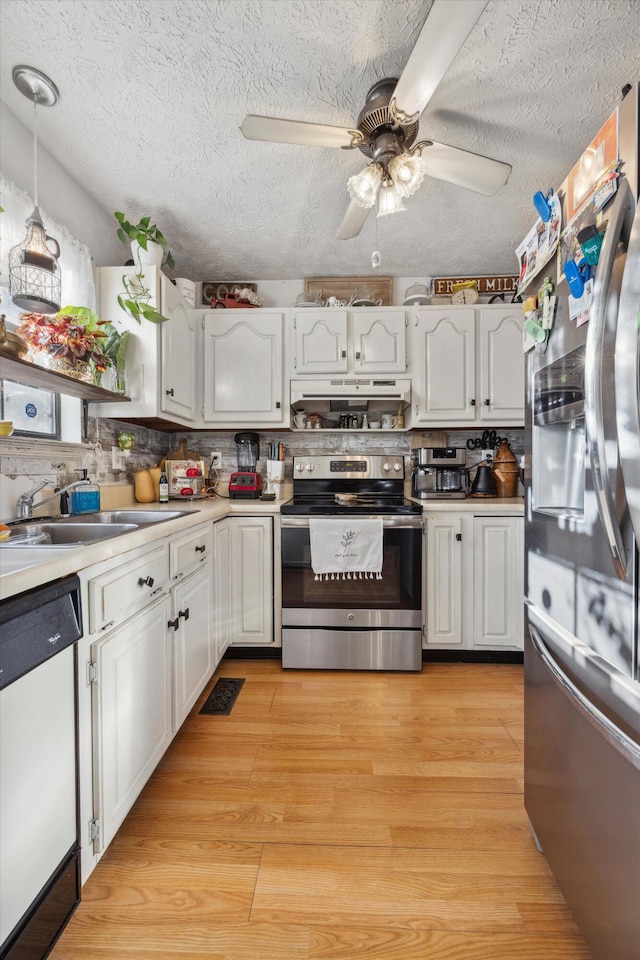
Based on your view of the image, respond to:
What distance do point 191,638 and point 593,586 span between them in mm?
1476

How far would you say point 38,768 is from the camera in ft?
2.79

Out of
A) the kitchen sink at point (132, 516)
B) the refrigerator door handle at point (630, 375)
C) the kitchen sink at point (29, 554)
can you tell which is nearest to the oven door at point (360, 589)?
the kitchen sink at point (132, 516)

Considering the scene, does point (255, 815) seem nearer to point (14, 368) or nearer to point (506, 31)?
point (14, 368)

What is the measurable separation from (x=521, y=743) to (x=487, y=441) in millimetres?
1845

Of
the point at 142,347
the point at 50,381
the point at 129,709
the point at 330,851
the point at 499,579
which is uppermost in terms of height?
the point at 142,347

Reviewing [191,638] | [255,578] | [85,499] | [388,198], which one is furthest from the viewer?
[255,578]

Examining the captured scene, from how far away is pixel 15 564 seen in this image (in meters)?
0.92

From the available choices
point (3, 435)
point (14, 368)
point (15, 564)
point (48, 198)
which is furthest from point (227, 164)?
point (15, 564)

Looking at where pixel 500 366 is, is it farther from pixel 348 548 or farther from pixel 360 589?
pixel 360 589

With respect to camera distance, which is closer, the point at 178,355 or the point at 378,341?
the point at 178,355

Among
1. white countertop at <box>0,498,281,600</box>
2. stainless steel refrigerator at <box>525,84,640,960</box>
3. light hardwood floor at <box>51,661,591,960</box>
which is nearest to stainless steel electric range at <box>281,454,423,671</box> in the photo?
light hardwood floor at <box>51,661,591,960</box>

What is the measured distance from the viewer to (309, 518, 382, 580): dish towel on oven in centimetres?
227

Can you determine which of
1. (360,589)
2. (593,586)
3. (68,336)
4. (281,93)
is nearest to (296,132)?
(281,93)

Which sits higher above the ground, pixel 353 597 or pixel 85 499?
pixel 85 499
